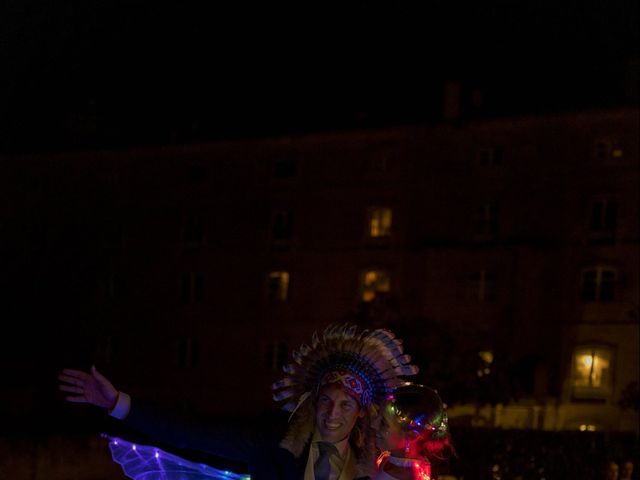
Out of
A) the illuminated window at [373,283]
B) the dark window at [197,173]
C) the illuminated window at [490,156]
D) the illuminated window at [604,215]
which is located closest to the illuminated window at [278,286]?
the illuminated window at [373,283]

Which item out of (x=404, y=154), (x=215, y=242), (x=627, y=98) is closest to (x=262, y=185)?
(x=215, y=242)

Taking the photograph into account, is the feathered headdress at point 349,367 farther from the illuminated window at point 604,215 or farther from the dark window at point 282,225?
the dark window at point 282,225

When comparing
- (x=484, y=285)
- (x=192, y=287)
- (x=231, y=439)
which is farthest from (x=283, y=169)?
(x=231, y=439)

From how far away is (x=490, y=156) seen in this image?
127ft

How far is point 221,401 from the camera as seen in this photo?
42656 millimetres

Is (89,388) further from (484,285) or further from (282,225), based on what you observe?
(282,225)

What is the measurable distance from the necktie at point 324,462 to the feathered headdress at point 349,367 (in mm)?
357

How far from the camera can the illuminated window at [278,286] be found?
139ft

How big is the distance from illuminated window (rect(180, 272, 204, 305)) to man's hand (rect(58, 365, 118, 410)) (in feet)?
129

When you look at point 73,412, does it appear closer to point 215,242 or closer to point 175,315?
point 175,315

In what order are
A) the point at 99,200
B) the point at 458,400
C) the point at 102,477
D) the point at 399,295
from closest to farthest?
1. the point at 102,477
2. the point at 458,400
3. the point at 399,295
4. the point at 99,200

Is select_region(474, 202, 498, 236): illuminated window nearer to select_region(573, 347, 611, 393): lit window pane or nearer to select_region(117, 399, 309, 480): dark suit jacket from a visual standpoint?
select_region(573, 347, 611, 393): lit window pane

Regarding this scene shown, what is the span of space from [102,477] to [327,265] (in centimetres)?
2353

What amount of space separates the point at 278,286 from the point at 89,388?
1469 inches
